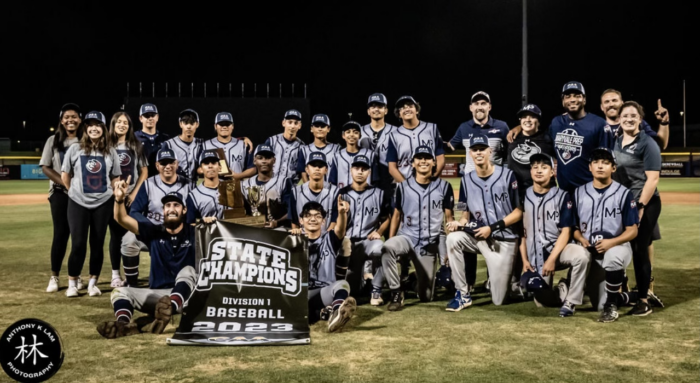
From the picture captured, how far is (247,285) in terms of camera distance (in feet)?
16.5

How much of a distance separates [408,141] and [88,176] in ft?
11.1

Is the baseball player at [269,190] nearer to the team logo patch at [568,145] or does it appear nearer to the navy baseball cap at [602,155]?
the team logo patch at [568,145]

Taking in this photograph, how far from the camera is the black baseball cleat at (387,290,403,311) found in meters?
5.82

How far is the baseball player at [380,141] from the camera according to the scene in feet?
24.3

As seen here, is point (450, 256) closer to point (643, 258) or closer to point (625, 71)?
point (643, 258)

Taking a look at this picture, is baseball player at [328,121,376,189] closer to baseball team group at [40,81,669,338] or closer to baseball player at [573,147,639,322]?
baseball team group at [40,81,669,338]

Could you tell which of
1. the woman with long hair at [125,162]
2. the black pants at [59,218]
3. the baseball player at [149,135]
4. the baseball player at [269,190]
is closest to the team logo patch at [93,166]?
the woman with long hair at [125,162]

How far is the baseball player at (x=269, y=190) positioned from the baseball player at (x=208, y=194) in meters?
0.28

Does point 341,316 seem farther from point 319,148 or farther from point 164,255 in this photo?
point 319,148

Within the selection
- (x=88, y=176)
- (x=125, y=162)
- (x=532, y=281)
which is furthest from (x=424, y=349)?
(x=125, y=162)

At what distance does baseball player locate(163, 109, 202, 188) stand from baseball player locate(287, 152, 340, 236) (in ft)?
4.70

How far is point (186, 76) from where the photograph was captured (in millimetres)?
48562

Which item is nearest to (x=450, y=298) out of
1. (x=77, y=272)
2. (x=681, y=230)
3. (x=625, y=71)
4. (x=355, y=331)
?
(x=355, y=331)

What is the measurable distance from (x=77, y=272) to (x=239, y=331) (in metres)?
2.59
